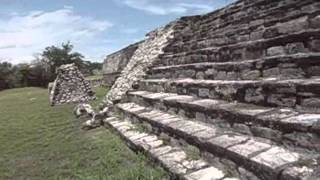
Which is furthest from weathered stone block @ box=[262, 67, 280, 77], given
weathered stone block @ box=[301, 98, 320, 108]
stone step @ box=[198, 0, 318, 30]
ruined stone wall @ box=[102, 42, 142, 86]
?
ruined stone wall @ box=[102, 42, 142, 86]

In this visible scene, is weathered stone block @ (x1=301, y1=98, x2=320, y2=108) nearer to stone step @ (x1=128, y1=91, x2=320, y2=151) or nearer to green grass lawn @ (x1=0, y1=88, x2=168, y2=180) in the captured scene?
stone step @ (x1=128, y1=91, x2=320, y2=151)

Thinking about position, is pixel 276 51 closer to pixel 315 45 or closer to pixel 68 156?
pixel 315 45

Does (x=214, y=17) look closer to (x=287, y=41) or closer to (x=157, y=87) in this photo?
(x=157, y=87)

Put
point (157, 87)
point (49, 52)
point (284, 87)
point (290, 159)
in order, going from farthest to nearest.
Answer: point (49, 52) → point (157, 87) → point (284, 87) → point (290, 159)

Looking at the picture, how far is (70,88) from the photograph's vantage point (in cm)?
1655

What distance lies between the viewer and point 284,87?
4.00 m

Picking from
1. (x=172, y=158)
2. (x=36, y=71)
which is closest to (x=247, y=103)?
(x=172, y=158)

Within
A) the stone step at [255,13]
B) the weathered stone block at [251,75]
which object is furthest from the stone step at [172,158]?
the stone step at [255,13]

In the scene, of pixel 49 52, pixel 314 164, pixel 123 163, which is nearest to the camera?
pixel 314 164

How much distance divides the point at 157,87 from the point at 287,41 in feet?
11.2

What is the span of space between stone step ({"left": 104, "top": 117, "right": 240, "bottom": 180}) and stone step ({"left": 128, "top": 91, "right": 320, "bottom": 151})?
0.48 metres

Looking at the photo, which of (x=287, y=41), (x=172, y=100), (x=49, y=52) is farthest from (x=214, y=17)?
(x=49, y=52)

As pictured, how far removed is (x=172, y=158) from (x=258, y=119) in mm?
1173

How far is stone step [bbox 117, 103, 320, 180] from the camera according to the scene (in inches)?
120
